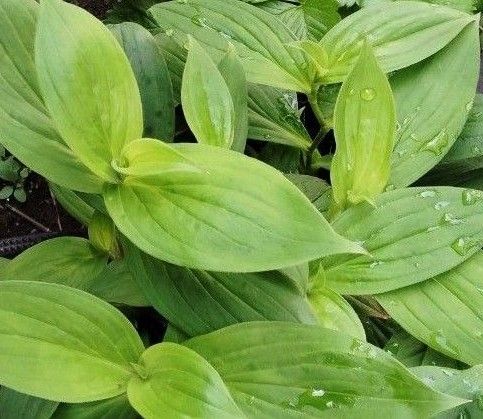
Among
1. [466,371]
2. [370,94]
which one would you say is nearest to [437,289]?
[466,371]

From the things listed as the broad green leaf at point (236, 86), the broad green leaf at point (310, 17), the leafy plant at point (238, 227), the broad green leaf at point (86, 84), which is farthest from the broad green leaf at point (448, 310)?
the broad green leaf at point (310, 17)

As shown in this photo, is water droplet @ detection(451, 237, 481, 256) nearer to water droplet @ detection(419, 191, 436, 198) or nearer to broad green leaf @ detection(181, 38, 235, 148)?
water droplet @ detection(419, 191, 436, 198)

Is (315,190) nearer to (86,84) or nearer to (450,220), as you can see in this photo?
(450,220)

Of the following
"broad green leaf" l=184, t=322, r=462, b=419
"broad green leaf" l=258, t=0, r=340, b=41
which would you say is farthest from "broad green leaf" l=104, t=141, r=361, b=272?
"broad green leaf" l=258, t=0, r=340, b=41

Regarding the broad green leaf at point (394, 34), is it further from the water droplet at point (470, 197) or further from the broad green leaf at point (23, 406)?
the broad green leaf at point (23, 406)

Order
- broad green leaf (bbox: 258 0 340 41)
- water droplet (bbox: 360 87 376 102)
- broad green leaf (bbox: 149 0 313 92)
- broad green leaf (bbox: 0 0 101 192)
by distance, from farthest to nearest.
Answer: broad green leaf (bbox: 258 0 340 41)
broad green leaf (bbox: 149 0 313 92)
water droplet (bbox: 360 87 376 102)
broad green leaf (bbox: 0 0 101 192)

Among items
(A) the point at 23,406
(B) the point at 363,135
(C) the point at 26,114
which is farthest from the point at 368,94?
(A) the point at 23,406
